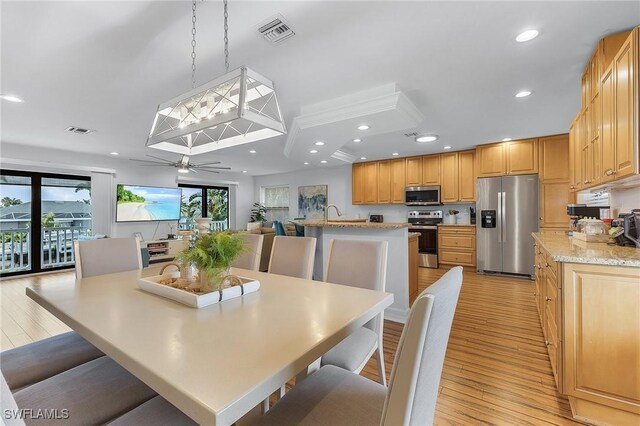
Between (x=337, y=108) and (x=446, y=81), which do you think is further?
(x=337, y=108)

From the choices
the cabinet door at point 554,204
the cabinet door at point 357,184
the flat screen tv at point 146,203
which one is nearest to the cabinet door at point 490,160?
the cabinet door at point 554,204

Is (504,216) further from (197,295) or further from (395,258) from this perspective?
(197,295)

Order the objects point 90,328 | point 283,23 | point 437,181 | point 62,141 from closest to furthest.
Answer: point 90,328 → point 283,23 → point 62,141 → point 437,181

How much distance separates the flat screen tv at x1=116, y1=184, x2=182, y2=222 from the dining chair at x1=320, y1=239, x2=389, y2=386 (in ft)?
19.1

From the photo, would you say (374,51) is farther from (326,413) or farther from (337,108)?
(326,413)

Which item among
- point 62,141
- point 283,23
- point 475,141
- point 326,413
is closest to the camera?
point 326,413

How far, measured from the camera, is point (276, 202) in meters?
8.77

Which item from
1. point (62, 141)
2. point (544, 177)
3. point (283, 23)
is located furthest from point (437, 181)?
point (62, 141)

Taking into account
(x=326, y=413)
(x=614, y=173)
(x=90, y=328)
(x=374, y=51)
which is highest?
(x=374, y=51)

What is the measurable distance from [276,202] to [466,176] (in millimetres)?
5274

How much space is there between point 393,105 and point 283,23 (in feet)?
4.29

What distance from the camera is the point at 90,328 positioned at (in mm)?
1041

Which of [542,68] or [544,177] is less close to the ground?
[542,68]

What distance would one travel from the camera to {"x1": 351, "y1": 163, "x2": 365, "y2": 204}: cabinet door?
22.4ft
